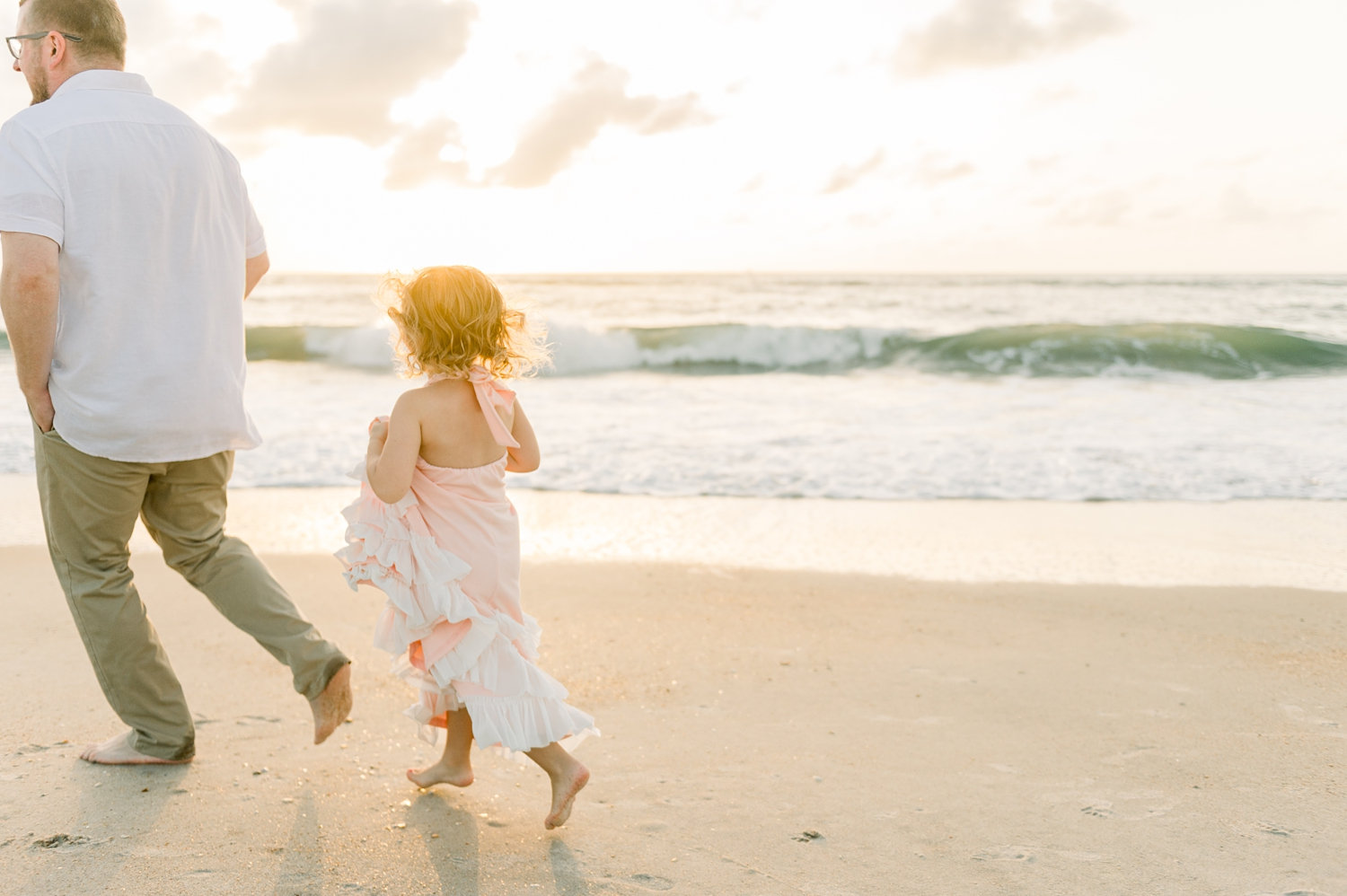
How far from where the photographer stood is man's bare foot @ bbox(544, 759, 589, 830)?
234cm

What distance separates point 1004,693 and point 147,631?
2636mm

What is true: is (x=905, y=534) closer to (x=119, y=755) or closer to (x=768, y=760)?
(x=768, y=760)

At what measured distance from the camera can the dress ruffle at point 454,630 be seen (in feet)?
7.79

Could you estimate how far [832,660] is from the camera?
362 centimetres

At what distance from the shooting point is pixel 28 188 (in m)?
2.20

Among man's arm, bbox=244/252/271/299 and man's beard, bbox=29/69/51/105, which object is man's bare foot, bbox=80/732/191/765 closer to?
man's arm, bbox=244/252/271/299

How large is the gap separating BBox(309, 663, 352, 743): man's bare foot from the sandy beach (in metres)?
0.14

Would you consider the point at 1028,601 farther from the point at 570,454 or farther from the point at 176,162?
the point at 570,454

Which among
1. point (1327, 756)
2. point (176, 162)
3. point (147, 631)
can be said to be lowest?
point (1327, 756)

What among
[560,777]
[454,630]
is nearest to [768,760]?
[560,777]

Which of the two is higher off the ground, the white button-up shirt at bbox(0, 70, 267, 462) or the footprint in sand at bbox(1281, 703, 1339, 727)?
the white button-up shirt at bbox(0, 70, 267, 462)

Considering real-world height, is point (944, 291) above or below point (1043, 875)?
above

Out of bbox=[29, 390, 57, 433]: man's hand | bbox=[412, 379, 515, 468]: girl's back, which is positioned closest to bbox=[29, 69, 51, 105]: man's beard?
bbox=[29, 390, 57, 433]: man's hand

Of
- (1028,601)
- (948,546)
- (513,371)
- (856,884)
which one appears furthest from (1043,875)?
(948,546)
